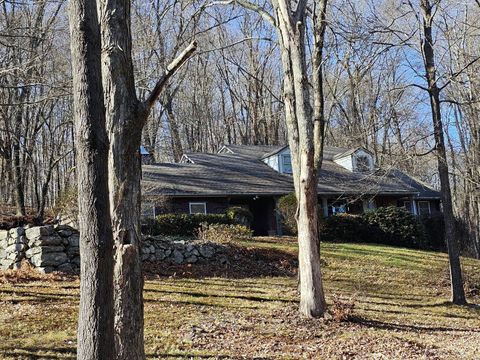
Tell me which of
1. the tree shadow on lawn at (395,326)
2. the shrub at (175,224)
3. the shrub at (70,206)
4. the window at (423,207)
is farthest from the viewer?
the window at (423,207)

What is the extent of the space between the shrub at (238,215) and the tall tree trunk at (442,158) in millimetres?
10015

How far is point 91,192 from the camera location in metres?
3.90

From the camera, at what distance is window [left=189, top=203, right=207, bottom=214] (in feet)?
A: 74.8

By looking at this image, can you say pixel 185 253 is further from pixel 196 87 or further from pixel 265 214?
pixel 196 87

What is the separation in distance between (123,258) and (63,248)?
8.57m

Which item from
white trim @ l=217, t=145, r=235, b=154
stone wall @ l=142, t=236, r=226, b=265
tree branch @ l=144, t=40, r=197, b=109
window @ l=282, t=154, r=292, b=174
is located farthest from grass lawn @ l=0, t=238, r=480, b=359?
white trim @ l=217, t=145, r=235, b=154

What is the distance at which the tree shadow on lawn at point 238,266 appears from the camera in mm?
13461

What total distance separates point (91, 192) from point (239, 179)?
68.8ft

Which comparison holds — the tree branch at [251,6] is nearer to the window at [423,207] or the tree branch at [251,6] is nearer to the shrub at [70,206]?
the shrub at [70,206]

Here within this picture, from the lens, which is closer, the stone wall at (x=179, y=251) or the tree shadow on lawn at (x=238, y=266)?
the tree shadow on lawn at (x=238, y=266)

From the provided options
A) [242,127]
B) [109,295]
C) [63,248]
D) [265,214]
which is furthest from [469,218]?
[109,295]

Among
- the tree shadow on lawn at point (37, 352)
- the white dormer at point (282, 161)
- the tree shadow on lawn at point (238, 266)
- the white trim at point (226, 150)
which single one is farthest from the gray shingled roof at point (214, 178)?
the tree shadow on lawn at point (37, 352)

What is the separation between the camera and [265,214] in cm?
2528

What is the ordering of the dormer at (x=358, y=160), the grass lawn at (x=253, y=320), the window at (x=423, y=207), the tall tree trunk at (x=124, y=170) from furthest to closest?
the window at (x=423, y=207), the dormer at (x=358, y=160), the grass lawn at (x=253, y=320), the tall tree trunk at (x=124, y=170)
